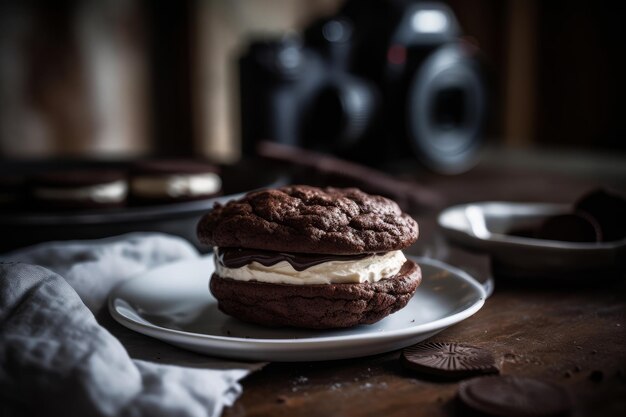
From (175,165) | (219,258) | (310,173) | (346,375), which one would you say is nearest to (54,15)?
(175,165)

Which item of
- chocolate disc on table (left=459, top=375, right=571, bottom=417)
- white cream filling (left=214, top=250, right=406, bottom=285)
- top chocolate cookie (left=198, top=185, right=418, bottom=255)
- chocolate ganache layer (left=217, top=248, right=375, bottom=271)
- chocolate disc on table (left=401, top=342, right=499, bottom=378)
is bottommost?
chocolate disc on table (left=401, top=342, right=499, bottom=378)

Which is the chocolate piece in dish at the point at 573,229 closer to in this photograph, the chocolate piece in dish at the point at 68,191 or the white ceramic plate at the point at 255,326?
the white ceramic plate at the point at 255,326

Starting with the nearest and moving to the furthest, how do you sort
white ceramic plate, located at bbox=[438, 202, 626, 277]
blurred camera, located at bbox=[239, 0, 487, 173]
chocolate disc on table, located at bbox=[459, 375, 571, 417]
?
chocolate disc on table, located at bbox=[459, 375, 571, 417] → white ceramic plate, located at bbox=[438, 202, 626, 277] → blurred camera, located at bbox=[239, 0, 487, 173]

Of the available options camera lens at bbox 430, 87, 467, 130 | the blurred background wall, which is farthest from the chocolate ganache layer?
the blurred background wall

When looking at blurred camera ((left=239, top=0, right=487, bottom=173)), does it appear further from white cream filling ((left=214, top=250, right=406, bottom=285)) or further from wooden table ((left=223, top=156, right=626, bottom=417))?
white cream filling ((left=214, top=250, right=406, bottom=285))

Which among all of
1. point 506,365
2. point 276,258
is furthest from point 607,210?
point 276,258

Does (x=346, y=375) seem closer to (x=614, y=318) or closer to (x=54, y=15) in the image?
(x=614, y=318)
